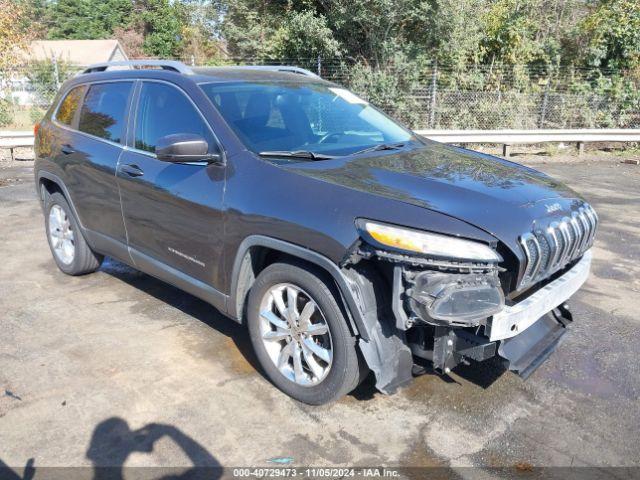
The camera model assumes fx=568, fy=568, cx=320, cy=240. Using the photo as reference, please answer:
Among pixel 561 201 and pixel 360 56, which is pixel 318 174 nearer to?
pixel 561 201

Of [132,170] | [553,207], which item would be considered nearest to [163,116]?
[132,170]

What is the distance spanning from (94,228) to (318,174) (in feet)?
8.22

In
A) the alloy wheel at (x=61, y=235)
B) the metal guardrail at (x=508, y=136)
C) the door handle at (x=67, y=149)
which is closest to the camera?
the door handle at (x=67, y=149)

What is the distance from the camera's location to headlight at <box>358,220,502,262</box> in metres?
2.71

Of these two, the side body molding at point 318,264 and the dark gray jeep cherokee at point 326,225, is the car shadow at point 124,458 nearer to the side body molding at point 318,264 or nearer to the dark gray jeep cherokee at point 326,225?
the dark gray jeep cherokee at point 326,225

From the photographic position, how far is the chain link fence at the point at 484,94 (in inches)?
583

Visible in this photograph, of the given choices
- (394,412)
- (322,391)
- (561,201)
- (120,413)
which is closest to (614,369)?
(561,201)

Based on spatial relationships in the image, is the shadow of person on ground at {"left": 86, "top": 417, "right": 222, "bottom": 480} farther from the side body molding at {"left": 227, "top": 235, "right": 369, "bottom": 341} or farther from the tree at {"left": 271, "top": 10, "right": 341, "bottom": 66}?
the tree at {"left": 271, "top": 10, "right": 341, "bottom": 66}

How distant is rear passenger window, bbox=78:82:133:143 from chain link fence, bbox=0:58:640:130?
10545mm

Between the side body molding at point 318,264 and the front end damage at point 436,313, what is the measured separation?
3 cm

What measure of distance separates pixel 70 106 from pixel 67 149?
0.50 m

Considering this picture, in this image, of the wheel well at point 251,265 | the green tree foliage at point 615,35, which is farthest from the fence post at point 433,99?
the wheel well at point 251,265

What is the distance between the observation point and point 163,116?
4082mm

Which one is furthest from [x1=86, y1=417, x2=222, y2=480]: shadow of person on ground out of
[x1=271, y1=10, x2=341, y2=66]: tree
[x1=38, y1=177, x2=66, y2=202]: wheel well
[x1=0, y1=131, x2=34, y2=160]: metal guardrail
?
[x1=271, y1=10, x2=341, y2=66]: tree
